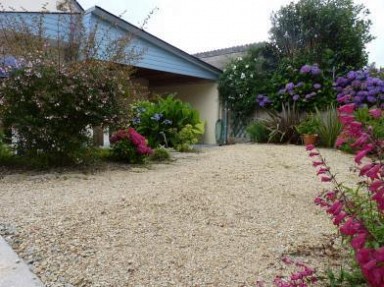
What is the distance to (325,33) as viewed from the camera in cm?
912

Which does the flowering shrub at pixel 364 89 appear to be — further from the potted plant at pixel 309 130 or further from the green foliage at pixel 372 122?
the green foliage at pixel 372 122

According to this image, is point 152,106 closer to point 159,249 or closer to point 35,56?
point 35,56

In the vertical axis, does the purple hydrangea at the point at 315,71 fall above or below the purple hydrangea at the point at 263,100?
above

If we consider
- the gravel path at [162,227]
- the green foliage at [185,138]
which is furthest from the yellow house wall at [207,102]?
the gravel path at [162,227]

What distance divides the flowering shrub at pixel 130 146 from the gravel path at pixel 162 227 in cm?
136

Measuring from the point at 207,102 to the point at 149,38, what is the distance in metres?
3.08

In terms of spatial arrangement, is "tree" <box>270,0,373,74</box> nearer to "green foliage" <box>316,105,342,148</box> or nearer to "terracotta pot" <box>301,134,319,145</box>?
"green foliage" <box>316,105,342,148</box>

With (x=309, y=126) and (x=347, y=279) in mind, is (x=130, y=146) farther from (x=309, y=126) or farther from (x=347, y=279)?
(x=347, y=279)

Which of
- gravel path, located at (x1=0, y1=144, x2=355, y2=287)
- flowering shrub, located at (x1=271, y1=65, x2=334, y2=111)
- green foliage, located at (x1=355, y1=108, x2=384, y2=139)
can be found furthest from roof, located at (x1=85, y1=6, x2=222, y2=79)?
green foliage, located at (x1=355, y1=108, x2=384, y2=139)

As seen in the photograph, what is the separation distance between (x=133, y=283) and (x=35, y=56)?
12.3 ft

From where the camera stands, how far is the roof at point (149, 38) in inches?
304

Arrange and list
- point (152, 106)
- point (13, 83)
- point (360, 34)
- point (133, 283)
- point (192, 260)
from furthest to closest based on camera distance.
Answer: point (360, 34), point (152, 106), point (13, 83), point (192, 260), point (133, 283)

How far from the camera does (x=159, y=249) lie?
216 centimetres

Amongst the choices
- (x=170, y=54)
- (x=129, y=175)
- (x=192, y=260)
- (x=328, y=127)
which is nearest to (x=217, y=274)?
(x=192, y=260)
